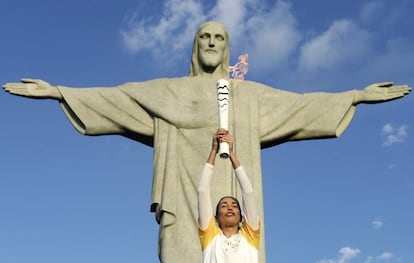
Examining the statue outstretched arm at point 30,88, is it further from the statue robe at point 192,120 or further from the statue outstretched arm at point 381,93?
the statue outstretched arm at point 381,93

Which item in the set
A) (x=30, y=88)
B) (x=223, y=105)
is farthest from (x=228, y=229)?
(x=30, y=88)

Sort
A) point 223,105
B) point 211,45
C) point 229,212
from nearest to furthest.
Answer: point 229,212, point 223,105, point 211,45

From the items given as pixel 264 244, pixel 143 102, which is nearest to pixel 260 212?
pixel 264 244

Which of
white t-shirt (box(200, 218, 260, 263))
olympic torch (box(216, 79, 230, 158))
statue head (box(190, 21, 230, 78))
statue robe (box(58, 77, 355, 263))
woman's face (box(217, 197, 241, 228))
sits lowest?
white t-shirt (box(200, 218, 260, 263))

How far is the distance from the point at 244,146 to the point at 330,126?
1.40 metres

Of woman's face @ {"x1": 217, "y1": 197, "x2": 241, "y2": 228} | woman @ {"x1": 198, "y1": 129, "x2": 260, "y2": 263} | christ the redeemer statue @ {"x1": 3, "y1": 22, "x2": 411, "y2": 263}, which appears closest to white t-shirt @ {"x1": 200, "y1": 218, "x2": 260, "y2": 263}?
woman @ {"x1": 198, "y1": 129, "x2": 260, "y2": 263}

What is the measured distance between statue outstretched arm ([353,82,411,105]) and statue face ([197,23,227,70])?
2186mm

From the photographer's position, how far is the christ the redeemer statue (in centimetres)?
1071

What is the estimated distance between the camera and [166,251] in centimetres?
1026

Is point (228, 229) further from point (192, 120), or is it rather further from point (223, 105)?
point (192, 120)

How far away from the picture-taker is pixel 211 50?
37.9ft

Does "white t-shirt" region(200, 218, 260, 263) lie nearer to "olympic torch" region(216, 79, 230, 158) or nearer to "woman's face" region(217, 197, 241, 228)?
"woman's face" region(217, 197, 241, 228)

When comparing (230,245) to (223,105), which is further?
(223,105)

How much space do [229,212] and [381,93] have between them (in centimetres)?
606
